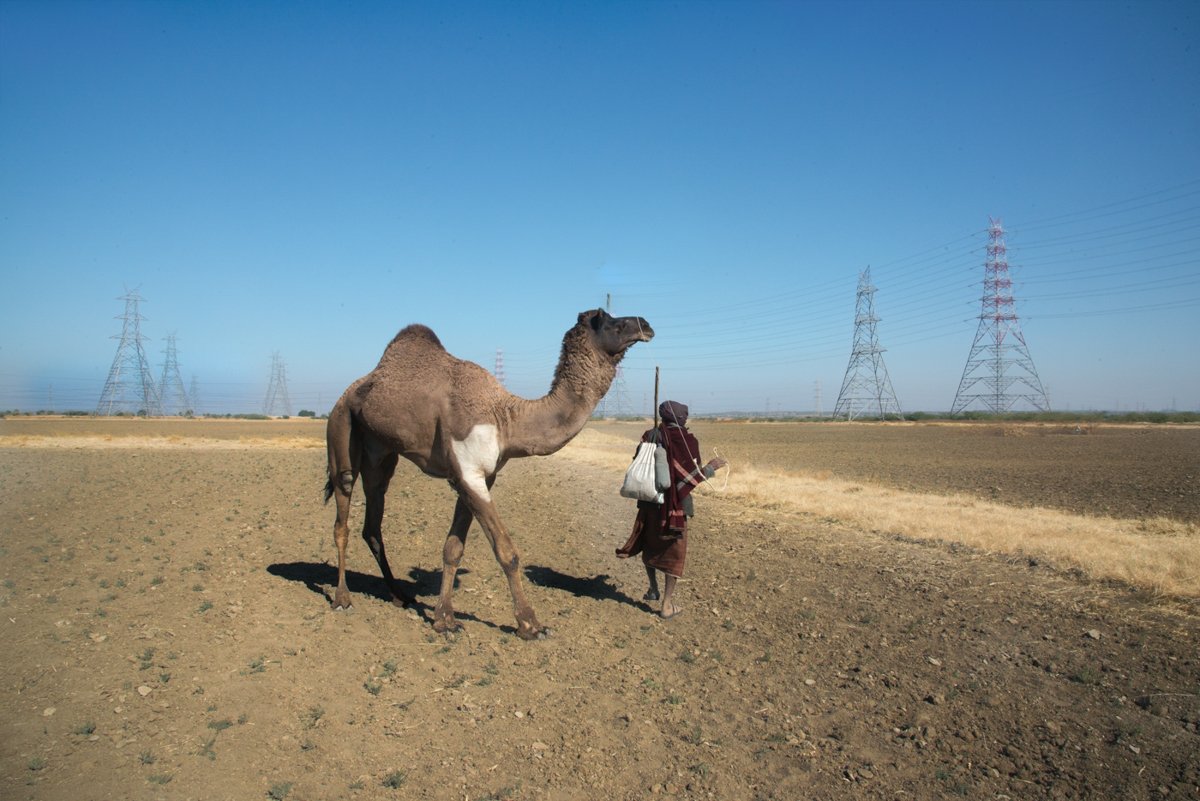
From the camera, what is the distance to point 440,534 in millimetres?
13227

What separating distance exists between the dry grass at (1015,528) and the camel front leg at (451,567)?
780cm

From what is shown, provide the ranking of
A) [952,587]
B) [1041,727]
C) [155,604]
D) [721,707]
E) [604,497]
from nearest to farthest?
[1041,727]
[721,707]
[155,604]
[952,587]
[604,497]

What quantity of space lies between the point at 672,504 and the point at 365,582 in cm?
439

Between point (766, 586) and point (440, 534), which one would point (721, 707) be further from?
point (440, 534)

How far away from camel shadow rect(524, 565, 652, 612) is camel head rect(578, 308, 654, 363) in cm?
321

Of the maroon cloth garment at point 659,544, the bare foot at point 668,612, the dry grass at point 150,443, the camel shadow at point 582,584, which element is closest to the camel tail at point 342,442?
the camel shadow at point 582,584

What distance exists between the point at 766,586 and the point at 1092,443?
144 feet

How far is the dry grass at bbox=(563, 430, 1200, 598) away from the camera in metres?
9.59

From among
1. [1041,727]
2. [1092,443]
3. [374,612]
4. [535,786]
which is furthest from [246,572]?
[1092,443]

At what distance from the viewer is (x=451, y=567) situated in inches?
310

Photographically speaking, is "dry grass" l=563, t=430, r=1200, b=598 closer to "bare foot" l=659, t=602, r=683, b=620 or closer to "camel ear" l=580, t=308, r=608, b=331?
"bare foot" l=659, t=602, r=683, b=620

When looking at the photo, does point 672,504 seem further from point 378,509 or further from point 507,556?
point 378,509

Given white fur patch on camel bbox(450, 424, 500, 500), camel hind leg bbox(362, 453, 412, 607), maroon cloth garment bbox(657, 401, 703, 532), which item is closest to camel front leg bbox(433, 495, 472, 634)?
white fur patch on camel bbox(450, 424, 500, 500)

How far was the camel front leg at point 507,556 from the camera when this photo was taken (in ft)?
24.2
